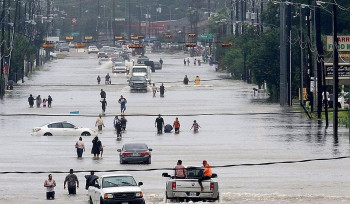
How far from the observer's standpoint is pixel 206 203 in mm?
42594

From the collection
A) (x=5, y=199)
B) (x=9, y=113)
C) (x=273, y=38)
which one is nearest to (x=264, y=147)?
(x=5, y=199)

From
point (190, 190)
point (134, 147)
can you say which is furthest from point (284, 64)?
point (190, 190)

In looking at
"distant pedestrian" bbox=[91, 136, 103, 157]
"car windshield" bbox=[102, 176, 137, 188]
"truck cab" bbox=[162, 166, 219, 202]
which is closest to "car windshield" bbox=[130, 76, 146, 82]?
"distant pedestrian" bbox=[91, 136, 103, 157]

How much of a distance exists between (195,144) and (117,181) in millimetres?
27758

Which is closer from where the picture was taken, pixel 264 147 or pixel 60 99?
pixel 264 147

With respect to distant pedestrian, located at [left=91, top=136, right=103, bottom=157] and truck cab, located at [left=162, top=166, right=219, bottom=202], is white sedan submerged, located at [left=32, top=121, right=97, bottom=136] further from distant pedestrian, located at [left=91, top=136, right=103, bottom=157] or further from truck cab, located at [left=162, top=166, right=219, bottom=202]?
truck cab, located at [left=162, top=166, right=219, bottom=202]

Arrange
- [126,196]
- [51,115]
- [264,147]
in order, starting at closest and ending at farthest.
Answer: [126,196] → [264,147] → [51,115]

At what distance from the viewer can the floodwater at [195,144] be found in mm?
48219

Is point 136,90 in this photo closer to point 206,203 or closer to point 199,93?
point 199,93

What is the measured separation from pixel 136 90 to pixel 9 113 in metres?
34.4

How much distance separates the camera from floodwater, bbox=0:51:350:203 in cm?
4822

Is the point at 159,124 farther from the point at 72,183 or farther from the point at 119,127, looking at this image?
the point at 72,183

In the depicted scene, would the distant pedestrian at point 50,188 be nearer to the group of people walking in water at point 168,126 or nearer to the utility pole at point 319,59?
the group of people walking in water at point 168,126

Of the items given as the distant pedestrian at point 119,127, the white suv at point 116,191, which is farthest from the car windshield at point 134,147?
the white suv at point 116,191
